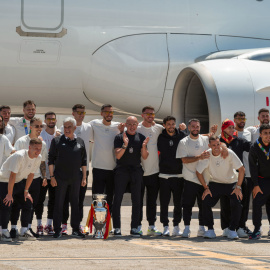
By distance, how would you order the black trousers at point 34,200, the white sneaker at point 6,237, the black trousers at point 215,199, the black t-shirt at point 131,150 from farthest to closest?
the black t-shirt at point 131,150 < the black trousers at point 215,199 < the black trousers at point 34,200 < the white sneaker at point 6,237

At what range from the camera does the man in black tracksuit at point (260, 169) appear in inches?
376

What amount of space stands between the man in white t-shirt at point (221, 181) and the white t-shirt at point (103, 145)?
1158mm

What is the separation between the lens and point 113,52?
1388cm

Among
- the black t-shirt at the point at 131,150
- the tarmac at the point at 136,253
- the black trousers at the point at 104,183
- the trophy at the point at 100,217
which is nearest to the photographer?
the tarmac at the point at 136,253

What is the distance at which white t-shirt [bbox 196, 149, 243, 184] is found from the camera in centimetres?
959

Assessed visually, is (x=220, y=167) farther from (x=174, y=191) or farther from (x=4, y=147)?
(x=4, y=147)

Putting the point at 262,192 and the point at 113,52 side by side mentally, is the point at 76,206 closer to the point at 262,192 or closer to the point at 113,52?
the point at 262,192

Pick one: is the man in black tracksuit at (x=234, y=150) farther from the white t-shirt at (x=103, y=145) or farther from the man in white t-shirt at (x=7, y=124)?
the man in white t-shirt at (x=7, y=124)

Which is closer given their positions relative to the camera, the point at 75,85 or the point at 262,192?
the point at 262,192

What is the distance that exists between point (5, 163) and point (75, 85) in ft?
16.7

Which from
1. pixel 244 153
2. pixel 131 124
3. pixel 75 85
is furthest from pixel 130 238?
pixel 75 85

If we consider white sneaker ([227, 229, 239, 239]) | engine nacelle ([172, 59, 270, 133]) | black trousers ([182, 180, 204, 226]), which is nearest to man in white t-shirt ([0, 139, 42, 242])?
black trousers ([182, 180, 204, 226])

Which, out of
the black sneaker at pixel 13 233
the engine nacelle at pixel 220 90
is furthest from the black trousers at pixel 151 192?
the engine nacelle at pixel 220 90

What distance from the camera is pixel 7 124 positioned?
1034 cm
